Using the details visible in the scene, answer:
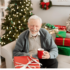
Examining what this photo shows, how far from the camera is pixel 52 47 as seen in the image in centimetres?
160

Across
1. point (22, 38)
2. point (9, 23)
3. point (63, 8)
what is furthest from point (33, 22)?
point (9, 23)

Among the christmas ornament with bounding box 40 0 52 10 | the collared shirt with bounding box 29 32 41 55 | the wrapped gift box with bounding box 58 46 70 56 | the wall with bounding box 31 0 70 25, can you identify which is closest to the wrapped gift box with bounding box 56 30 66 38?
the wrapped gift box with bounding box 58 46 70 56

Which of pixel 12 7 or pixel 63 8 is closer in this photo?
pixel 63 8

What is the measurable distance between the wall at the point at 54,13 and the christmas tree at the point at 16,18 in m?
0.25

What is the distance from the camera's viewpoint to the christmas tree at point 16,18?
239 cm

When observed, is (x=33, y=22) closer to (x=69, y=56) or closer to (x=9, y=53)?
(x=9, y=53)

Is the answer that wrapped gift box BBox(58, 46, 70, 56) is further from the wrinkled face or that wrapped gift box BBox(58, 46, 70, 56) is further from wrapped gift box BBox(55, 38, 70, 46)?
the wrinkled face

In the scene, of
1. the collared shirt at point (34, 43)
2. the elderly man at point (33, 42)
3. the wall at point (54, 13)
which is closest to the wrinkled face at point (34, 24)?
the elderly man at point (33, 42)

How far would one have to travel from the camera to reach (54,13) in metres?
2.31

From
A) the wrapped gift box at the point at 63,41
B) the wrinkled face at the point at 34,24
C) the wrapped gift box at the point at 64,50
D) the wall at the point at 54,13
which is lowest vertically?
the wrapped gift box at the point at 64,50

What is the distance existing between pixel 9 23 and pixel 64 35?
4.18 feet

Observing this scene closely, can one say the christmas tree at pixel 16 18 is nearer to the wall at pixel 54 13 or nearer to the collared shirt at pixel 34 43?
the wall at pixel 54 13

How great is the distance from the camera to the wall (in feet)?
7.00

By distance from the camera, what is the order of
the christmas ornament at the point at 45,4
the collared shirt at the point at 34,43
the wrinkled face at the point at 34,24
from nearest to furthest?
the wrinkled face at the point at 34,24 → the collared shirt at the point at 34,43 → the christmas ornament at the point at 45,4
